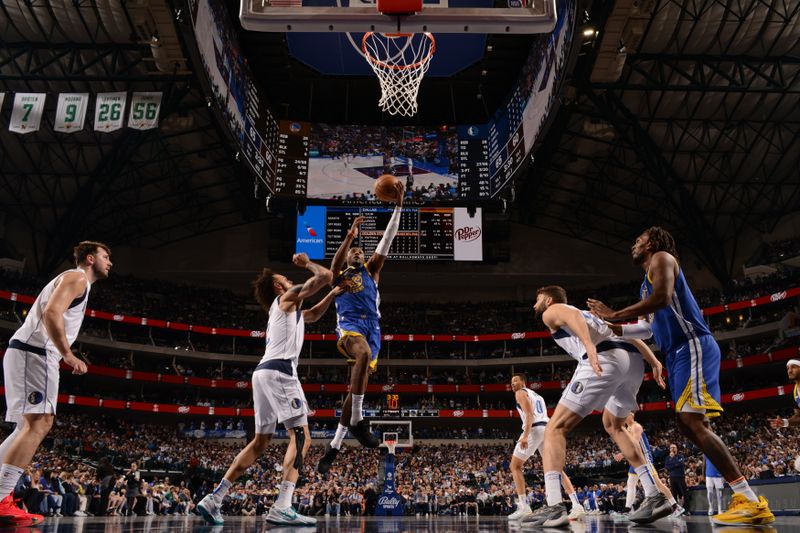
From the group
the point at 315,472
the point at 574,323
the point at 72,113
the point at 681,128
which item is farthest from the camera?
the point at 315,472

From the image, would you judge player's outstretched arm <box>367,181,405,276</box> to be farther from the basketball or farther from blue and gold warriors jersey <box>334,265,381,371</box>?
blue and gold warriors jersey <box>334,265,381,371</box>

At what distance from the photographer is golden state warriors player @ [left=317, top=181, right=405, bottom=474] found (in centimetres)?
661

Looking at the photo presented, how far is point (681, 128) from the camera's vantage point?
23.9m

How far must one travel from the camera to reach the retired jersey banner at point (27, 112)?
16.3 meters

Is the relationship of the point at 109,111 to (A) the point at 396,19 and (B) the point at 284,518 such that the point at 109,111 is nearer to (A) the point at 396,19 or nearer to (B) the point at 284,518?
(A) the point at 396,19

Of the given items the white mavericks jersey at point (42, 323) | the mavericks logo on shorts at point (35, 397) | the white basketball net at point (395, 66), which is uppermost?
the white basketball net at point (395, 66)

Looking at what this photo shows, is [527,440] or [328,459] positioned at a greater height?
[527,440]

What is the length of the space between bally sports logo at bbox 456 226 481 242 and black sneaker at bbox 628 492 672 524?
17.6 meters

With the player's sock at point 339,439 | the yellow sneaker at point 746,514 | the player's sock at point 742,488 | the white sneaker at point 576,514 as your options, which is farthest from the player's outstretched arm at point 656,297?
the white sneaker at point 576,514

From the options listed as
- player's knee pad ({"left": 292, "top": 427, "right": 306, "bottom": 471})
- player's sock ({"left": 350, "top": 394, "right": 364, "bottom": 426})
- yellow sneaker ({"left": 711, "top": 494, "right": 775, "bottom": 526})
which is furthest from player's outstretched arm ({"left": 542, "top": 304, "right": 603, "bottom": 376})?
player's knee pad ({"left": 292, "top": 427, "right": 306, "bottom": 471})

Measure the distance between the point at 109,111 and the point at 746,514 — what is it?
56.8ft

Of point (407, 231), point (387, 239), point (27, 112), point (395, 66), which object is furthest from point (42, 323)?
point (407, 231)

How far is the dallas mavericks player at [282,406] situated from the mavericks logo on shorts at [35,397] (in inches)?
62.7

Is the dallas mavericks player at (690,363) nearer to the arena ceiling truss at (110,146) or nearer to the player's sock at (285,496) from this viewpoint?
the player's sock at (285,496)
